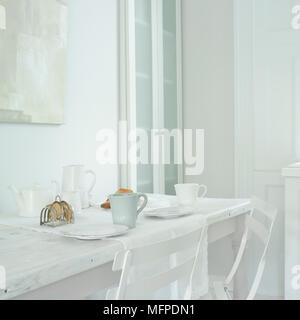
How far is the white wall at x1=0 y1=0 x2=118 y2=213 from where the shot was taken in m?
1.83

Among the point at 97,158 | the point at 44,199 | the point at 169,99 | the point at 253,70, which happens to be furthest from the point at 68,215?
the point at 253,70

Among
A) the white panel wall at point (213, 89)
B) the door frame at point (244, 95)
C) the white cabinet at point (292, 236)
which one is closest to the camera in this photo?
the white cabinet at point (292, 236)

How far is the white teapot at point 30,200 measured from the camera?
5.37 feet

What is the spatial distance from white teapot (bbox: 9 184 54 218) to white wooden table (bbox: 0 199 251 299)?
16cm

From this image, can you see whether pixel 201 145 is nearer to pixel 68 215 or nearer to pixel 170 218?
pixel 170 218

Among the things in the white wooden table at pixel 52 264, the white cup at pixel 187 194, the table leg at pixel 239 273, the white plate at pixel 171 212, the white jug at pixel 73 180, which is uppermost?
the white jug at pixel 73 180

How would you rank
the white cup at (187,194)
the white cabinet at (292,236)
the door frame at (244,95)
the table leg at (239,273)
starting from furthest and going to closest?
the door frame at (244,95)
the white cabinet at (292,236)
the table leg at (239,273)
the white cup at (187,194)

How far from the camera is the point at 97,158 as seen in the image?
2340mm

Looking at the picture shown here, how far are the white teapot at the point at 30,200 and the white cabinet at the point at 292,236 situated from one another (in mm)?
1276

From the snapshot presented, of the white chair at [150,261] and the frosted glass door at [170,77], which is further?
the frosted glass door at [170,77]

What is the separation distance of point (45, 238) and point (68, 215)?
0.23 metres

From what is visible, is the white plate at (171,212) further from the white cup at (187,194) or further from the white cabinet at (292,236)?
the white cabinet at (292,236)

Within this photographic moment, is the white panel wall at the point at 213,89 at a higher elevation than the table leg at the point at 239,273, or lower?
higher

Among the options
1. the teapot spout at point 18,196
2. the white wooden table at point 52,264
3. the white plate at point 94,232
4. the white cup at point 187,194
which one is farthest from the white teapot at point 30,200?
the white cup at point 187,194
